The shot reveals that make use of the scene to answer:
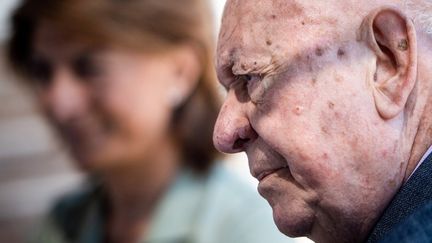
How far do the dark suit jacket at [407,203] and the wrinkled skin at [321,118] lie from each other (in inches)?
0.8

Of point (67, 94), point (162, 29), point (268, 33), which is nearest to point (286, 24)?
point (268, 33)

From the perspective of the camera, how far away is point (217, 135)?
31.0 inches

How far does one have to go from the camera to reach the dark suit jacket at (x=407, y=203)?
2.14ft

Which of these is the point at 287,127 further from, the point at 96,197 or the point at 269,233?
the point at 96,197

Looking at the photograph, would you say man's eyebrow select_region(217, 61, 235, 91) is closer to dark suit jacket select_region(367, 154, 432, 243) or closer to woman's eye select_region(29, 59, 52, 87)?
dark suit jacket select_region(367, 154, 432, 243)

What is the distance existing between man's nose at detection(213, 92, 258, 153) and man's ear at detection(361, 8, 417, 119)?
15cm

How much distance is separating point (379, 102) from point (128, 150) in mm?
1305

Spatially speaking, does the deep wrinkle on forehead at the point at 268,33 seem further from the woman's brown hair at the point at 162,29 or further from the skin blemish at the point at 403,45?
the woman's brown hair at the point at 162,29

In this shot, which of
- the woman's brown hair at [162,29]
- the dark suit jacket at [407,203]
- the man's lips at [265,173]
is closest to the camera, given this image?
the dark suit jacket at [407,203]

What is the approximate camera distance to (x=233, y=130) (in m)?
0.78

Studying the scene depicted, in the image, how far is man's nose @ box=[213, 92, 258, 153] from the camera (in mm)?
777

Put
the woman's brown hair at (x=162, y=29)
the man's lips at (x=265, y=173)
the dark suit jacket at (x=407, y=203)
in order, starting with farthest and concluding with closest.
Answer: the woman's brown hair at (x=162, y=29) → the man's lips at (x=265, y=173) → the dark suit jacket at (x=407, y=203)

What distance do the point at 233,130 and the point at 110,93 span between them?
118cm

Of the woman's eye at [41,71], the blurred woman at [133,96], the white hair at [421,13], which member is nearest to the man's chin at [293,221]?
the white hair at [421,13]
